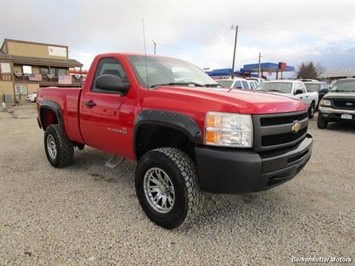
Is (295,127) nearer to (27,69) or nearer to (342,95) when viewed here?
(342,95)

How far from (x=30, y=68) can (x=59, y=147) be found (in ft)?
101

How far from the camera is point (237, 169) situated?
2348 millimetres

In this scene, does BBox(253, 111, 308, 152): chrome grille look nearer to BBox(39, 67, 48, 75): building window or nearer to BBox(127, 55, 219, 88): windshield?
BBox(127, 55, 219, 88): windshield

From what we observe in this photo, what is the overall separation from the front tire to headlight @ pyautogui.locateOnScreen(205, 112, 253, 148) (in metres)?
0.42

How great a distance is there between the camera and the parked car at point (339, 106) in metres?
8.46

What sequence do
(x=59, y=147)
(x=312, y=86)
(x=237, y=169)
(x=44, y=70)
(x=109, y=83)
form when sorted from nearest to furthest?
(x=237, y=169)
(x=109, y=83)
(x=59, y=147)
(x=312, y=86)
(x=44, y=70)

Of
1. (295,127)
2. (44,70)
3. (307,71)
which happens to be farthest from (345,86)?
(307,71)

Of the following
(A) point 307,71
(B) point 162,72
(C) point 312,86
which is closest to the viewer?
(B) point 162,72

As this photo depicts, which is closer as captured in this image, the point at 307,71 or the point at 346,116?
the point at 346,116

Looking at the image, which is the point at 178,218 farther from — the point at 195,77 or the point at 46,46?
the point at 46,46

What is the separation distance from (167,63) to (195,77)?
1.45ft

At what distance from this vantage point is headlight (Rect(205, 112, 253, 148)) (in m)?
2.40

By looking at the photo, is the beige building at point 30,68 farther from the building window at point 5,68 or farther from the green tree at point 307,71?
the green tree at point 307,71

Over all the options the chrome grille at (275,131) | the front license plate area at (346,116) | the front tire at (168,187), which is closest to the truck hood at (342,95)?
the front license plate area at (346,116)
